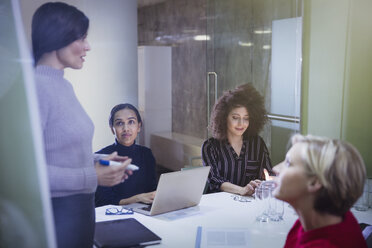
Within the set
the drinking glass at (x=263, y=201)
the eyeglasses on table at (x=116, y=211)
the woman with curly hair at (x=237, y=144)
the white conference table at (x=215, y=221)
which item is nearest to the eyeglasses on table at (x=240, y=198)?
the white conference table at (x=215, y=221)

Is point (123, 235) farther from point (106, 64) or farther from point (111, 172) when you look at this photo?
point (106, 64)

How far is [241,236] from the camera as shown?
181cm

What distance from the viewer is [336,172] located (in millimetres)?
1219

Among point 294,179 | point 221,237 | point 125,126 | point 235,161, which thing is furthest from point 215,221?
point 235,161

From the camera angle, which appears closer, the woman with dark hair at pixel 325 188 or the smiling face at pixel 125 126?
the woman with dark hair at pixel 325 188

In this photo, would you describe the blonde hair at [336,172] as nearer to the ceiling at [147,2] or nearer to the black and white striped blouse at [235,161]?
the black and white striped blouse at [235,161]

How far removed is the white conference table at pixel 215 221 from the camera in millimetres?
1776

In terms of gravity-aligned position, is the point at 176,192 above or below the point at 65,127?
below

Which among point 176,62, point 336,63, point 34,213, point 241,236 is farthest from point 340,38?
point 176,62

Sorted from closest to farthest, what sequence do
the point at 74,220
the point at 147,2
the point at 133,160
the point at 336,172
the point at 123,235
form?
the point at 336,172 → the point at 74,220 → the point at 123,235 → the point at 133,160 → the point at 147,2

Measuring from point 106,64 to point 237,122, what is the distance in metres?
1.37

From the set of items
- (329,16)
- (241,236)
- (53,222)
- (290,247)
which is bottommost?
(241,236)

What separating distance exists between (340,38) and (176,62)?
350 centimetres

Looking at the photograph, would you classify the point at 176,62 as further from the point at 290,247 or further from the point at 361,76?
the point at 290,247
